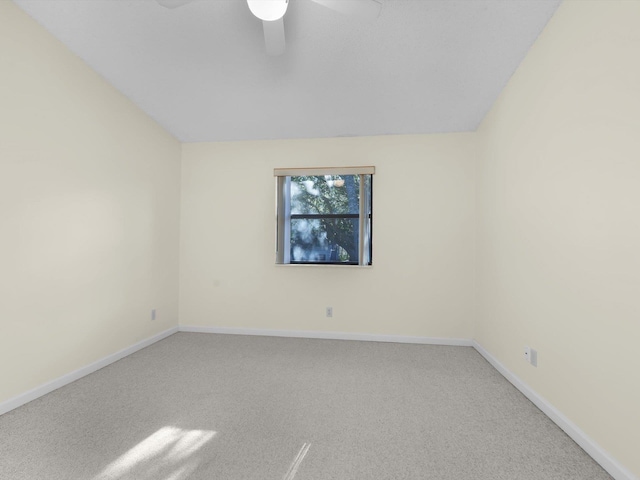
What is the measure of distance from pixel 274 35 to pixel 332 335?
2844mm

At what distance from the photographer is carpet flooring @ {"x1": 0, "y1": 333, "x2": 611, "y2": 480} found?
4.71 feet

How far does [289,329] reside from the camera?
366 cm

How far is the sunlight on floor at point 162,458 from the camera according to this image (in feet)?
4.54

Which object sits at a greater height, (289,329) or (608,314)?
(608,314)

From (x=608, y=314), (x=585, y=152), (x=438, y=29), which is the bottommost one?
(x=608, y=314)

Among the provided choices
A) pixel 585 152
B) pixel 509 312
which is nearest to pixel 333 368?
pixel 509 312

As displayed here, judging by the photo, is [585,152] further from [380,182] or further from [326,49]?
[380,182]

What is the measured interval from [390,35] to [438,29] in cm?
31

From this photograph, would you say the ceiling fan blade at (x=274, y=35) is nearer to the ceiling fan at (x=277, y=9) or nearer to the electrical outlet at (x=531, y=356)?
the ceiling fan at (x=277, y=9)

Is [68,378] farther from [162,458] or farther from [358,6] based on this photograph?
[358,6]

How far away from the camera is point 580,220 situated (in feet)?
5.43

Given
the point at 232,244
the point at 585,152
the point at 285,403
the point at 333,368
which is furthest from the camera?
the point at 232,244

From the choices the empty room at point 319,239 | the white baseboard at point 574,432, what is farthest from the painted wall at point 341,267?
the white baseboard at point 574,432

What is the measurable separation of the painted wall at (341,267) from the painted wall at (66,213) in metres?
0.58
